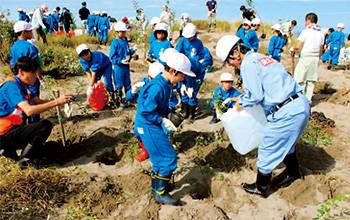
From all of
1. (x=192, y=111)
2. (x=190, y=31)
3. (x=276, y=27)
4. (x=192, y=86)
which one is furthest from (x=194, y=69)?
(x=276, y=27)

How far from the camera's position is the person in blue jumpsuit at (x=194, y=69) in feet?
16.9

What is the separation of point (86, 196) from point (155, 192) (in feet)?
2.81

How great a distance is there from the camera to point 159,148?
2863 millimetres

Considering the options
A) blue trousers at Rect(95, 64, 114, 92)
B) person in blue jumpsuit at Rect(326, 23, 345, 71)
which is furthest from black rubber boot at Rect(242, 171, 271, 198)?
person in blue jumpsuit at Rect(326, 23, 345, 71)

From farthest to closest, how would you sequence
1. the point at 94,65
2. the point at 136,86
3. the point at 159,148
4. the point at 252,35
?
the point at 252,35 → the point at 94,65 → the point at 136,86 → the point at 159,148

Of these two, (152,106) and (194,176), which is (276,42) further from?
(152,106)

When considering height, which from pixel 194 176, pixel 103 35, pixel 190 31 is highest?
pixel 190 31

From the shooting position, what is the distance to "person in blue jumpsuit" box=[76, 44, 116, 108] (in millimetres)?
5167

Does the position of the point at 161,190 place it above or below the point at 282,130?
below

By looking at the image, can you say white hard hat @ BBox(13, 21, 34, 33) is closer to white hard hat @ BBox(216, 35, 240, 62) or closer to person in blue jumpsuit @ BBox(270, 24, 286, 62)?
white hard hat @ BBox(216, 35, 240, 62)

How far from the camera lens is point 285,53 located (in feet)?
40.2

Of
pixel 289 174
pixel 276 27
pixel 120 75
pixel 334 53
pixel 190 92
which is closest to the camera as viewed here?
pixel 289 174

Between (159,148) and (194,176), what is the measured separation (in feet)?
3.16

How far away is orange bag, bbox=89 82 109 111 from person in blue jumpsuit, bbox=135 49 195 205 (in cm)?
295
